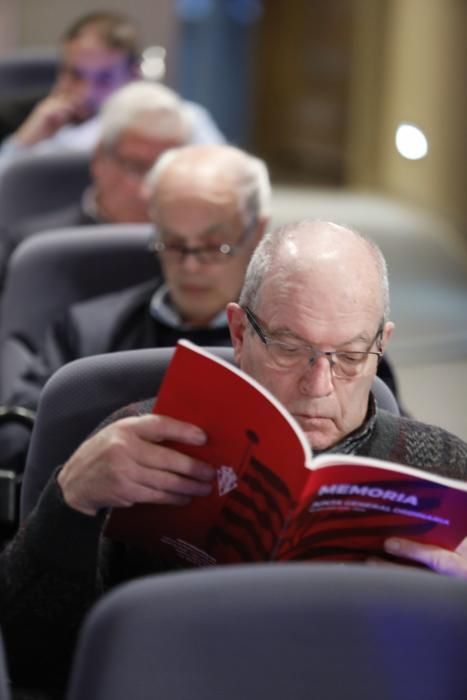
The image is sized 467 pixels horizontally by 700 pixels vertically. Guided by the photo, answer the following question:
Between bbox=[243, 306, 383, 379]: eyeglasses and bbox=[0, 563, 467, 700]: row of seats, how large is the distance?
53 cm

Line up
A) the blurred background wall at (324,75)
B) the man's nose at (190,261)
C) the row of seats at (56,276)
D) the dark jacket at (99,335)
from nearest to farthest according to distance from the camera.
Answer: the dark jacket at (99,335) < the man's nose at (190,261) < the row of seats at (56,276) < the blurred background wall at (324,75)

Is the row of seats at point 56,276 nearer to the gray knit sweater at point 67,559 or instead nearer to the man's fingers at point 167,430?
the gray knit sweater at point 67,559

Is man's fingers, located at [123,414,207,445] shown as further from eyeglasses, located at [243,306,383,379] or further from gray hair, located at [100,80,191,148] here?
gray hair, located at [100,80,191,148]

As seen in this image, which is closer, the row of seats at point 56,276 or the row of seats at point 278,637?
the row of seats at point 278,637

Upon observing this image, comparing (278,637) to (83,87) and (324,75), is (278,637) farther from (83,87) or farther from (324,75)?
(324,75)

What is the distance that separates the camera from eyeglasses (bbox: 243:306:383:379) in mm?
1830

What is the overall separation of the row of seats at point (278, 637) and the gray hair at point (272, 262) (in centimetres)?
63

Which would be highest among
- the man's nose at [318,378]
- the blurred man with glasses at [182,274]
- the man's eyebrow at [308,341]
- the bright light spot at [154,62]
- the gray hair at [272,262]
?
the gray hair at [272,262]

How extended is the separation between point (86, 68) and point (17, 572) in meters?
3.91

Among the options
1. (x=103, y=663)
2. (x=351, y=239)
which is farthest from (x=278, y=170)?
(x=103, y=663)

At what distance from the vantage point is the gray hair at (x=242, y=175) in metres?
3.06

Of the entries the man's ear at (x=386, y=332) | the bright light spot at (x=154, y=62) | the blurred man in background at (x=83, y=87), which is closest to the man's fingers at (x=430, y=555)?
the man's ear at (x=386, y=332)

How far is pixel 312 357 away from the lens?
1.83 metres

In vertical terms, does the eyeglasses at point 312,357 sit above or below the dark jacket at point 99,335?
above
